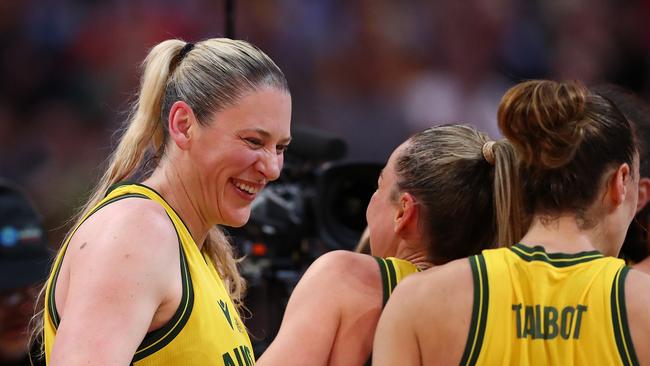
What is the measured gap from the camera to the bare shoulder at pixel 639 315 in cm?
143

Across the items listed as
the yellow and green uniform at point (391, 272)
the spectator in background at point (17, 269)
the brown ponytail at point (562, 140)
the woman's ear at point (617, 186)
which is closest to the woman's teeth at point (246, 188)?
the yellow and green uniform at point (391, 272)

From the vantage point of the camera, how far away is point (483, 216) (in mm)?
1788

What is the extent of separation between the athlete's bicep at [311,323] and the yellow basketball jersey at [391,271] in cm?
9

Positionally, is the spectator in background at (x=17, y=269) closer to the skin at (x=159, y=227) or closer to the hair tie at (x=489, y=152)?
the skin at (x=159, y=227)

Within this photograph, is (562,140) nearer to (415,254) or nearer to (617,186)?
(617,186)

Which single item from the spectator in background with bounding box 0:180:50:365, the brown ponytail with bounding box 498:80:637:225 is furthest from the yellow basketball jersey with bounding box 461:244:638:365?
the spectator in background with bounding box 0:180:50:365

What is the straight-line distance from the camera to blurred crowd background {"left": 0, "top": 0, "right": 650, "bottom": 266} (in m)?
5.44

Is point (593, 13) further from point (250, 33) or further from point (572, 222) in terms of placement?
point (572, 222)

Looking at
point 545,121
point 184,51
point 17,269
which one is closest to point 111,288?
point 184,51

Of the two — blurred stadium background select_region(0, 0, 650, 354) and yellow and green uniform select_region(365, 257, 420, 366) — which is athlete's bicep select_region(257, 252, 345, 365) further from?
blurred stadium background select_region(0, 0, 650, 354)

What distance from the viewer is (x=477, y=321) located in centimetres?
146

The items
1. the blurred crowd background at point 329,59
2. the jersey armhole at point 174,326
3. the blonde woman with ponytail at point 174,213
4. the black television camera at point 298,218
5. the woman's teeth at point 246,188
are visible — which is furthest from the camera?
the blurred crowd background at point 329,59

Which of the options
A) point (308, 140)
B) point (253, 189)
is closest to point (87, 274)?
point (253, 189)

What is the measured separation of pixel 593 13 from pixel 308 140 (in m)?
2.36
